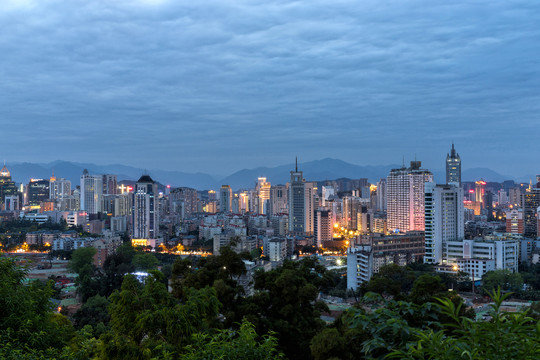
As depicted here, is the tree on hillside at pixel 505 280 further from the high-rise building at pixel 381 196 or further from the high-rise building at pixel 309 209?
the high-rise building at pixel 381 196

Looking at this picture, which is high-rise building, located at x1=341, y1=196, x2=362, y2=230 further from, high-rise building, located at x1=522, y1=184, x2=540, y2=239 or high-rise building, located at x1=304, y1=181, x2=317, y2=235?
high-rise building, located at x1=522, y1=184, x2=540, y2=239

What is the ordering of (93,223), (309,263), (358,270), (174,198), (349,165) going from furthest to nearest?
1. (349,165)
2. (174,198)
3. (93,223)
4. (358,270)
5. (309,263)

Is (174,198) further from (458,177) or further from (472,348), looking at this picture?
(472,348)

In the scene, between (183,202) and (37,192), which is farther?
(37,192)

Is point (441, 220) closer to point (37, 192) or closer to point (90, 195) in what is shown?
point (90, 195)

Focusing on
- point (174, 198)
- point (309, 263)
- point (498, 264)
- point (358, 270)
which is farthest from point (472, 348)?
point (174, 198)

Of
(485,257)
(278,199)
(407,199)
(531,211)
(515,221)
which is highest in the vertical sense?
(278,199)

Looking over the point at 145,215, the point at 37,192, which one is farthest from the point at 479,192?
the point at 37,192
